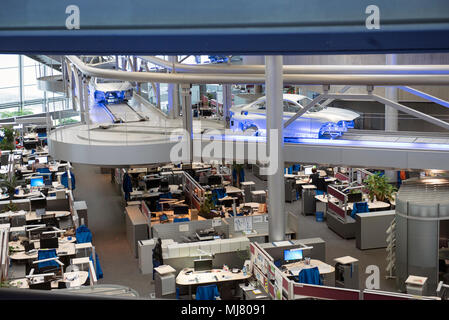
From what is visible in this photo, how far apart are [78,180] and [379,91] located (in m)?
12.9

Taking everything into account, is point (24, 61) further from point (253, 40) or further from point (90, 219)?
point (253, 40)

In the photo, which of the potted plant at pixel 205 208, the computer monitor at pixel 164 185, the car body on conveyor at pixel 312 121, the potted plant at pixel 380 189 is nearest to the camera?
the car body on conveyor at pixel 312 121

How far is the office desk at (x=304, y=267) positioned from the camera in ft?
38.6

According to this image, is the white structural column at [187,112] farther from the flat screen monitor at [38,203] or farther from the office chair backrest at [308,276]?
the office chair backrest at [308,276]

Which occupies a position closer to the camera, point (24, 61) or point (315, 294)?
point (315, 294)

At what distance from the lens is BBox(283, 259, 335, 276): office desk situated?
1176 cm

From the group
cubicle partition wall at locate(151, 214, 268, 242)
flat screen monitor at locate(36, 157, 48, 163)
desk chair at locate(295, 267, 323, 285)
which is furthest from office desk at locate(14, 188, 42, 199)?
desk chair at locate(295, 267, 323, 285)

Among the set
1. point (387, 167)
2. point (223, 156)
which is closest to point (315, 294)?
point (387, 167)

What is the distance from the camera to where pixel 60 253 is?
508 inches

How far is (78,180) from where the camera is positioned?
2484 centimetres

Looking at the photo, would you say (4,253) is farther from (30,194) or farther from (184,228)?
(30,194)

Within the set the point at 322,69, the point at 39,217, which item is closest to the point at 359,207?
the point at 322,69

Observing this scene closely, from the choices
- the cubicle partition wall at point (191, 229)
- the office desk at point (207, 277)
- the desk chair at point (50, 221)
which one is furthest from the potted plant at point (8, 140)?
the office desk at point (207, 277)

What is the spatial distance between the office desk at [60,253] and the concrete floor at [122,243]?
986mm
